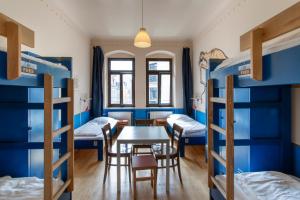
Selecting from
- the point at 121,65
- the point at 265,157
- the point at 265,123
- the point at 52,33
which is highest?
the point at 52,33

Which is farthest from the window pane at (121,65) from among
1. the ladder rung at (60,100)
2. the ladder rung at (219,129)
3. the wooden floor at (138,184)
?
the ladder rung at (219,129)

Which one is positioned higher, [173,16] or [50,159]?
[173,16]

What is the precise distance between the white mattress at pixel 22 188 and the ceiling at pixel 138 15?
3241 millimetres

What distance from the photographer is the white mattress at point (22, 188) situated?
183 cm

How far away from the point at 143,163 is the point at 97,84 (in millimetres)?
4497

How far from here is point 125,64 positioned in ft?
24.5

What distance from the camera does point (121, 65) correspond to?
294 inches

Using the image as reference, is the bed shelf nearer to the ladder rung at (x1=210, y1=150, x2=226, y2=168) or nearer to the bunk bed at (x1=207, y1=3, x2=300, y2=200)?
the bunk bed at (x1=207, y1=3, x2=300, y2=200)

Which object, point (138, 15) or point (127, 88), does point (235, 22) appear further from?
point (127, 88)

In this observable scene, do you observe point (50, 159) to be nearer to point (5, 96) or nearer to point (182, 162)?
point (5, 96)

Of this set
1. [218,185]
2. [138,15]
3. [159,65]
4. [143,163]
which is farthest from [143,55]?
[218,185]

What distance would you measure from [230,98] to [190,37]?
5397 millimetres

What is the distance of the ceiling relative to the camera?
418 cm

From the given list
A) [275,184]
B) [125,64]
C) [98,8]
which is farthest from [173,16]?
[275,184]
